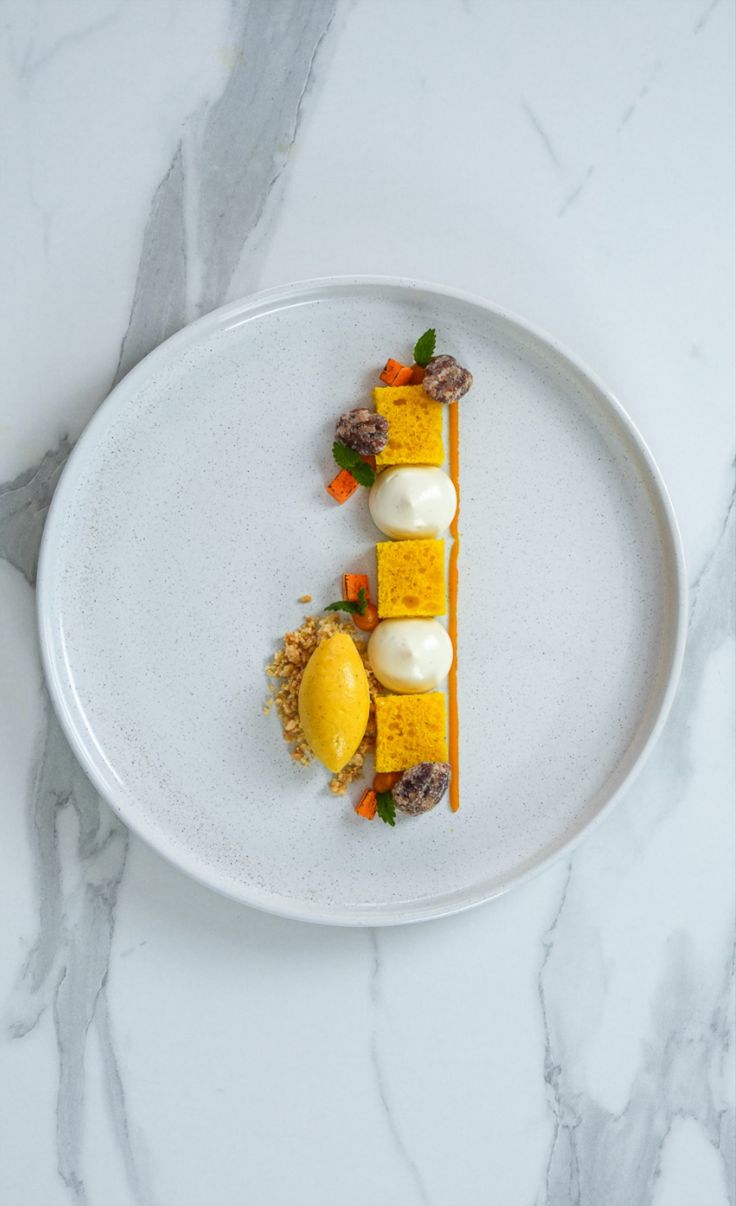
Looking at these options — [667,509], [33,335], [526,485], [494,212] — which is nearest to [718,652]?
[667,509]

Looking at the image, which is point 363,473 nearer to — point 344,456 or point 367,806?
point 344,456

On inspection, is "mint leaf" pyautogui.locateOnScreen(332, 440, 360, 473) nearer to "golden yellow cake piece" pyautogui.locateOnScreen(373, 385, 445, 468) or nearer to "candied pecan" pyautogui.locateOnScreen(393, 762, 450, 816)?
"golden yellow cake piece" pyautogui.locateOnScreen(373, 385, 445, 468)

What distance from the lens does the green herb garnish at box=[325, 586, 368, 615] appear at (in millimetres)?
1508

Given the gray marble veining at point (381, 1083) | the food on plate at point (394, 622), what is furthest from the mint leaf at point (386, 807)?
the gray marble veining at point (381, 1083)

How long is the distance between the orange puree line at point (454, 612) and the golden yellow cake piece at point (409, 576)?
0.16ft

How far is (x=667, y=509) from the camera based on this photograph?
1566 millimetres

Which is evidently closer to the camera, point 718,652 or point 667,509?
point 667,509

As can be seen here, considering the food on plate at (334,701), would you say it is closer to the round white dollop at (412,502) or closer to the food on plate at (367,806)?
the food on plate at (367,806)

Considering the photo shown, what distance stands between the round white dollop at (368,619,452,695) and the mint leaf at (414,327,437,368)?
42 cm

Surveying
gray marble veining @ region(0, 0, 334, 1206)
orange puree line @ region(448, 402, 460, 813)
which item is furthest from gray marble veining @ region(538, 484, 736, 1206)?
gray marble veining @ region(0, 0, 334, 1206)

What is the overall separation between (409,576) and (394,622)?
0.08 m

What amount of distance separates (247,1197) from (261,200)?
1.67 meters

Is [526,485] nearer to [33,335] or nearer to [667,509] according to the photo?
[667,509]

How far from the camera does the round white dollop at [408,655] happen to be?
149 cm
